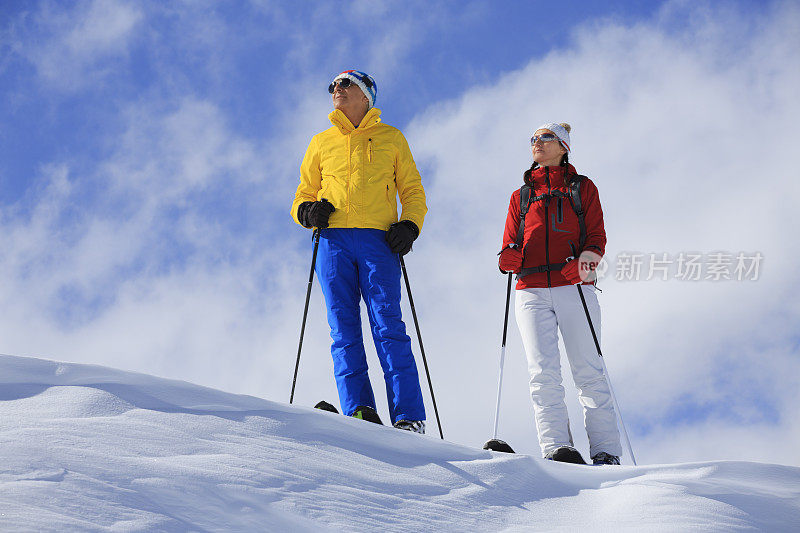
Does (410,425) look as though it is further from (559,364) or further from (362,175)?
(362,175)

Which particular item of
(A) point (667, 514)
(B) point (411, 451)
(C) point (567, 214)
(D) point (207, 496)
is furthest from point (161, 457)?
(C) point (567, 214)

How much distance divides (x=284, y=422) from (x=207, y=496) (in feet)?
2.84

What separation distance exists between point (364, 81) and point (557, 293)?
2224 millimetres

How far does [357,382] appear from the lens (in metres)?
4.92

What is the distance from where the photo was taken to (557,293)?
5.07 metres

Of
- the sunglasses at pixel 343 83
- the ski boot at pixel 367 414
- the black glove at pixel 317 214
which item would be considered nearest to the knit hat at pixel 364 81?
the sunglasses at pixel 343 83

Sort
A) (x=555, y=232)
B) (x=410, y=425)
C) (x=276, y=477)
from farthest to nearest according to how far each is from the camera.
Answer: (x=555, y=232), (x=410, y=425), (x=276, y=477)

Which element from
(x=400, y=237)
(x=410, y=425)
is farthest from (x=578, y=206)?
(x=410, y=425)

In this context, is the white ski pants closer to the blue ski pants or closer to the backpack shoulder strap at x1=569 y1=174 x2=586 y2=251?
the backpack shoulder strap at x1=569 y1=174 x2=586 y2=251

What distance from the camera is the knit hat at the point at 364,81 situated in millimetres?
5512

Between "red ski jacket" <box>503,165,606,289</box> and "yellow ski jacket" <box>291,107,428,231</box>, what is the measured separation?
0.83 m

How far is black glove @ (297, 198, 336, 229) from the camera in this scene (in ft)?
16.9

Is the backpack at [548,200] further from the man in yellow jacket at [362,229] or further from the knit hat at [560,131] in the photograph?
the man in yellow jacket at [362,229]

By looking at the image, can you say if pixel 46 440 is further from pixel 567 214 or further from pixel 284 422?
pixel 567 214
